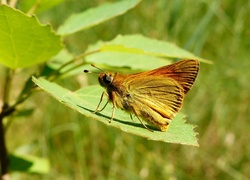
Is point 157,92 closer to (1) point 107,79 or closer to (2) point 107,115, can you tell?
(1) point 107,79

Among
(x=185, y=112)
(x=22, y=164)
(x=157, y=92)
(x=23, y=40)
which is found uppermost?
(x=23, y=40)

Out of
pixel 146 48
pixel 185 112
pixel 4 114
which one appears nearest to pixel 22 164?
pixel 4 114

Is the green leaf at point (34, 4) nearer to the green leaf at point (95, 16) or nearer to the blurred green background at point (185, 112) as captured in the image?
the green leaf at point (95, 16)

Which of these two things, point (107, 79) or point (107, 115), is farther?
point (107, 79)

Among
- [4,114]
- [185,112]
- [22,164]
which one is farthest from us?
[185,112]

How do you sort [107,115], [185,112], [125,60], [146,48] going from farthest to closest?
1. [185,112]
2. [125,60]
3. [146,48]
4. [107,115]
